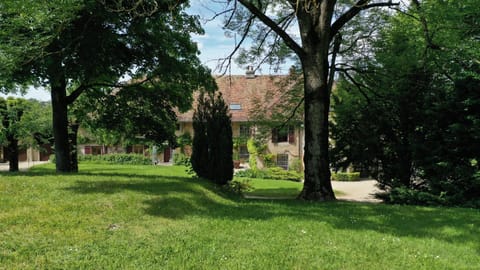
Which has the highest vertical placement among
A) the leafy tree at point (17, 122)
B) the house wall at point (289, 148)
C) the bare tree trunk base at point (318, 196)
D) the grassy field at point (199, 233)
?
the leafy tree at point (17, 122)

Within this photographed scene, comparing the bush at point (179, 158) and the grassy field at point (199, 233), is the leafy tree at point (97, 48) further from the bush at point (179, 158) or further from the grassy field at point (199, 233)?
the bush at point (179, 158)

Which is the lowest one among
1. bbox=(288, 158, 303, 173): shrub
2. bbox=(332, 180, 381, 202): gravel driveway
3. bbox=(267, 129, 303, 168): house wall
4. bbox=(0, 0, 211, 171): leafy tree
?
bbox=(332, 180, 381, 202): gravel driveway

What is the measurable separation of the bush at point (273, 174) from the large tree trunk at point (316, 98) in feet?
66.2

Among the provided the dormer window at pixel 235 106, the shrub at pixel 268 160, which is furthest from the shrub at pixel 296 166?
the dormer window at pixel 235 106

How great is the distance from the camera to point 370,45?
15.2m

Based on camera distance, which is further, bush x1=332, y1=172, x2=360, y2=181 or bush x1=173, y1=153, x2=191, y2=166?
bush x1=173, y1=153, x2=191, y2=166

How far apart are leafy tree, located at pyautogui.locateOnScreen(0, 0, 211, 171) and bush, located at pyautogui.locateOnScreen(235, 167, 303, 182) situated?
16.8m

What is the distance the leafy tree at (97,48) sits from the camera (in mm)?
10086

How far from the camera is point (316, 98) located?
10.2m

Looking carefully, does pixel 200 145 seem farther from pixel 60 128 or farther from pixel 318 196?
pixel 60 128

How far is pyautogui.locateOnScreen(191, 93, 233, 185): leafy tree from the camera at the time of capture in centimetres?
1125

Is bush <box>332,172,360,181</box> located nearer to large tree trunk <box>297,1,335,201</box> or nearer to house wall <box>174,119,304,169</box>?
house wall <box>174,119,304,169</box>

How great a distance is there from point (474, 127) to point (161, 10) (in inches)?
377

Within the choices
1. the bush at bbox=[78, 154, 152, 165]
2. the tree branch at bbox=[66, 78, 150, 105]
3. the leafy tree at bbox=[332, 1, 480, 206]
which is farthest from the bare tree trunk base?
the bush at bbox=[78, 154, 152, 165]
